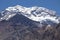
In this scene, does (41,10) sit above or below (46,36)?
above

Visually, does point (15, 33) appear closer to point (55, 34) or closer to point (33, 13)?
point (55, 34)

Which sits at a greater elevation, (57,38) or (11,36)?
(11,36)

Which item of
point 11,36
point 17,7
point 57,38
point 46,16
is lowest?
point 57,38

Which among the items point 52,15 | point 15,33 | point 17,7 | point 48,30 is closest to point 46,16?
point 52,15

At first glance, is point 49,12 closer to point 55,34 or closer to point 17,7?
point 17,7

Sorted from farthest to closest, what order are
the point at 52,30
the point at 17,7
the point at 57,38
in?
1. the point at 17,7
2. the point at 52,30
3. the point at 57,38

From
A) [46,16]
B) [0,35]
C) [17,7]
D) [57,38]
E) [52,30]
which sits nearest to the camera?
[57,38]

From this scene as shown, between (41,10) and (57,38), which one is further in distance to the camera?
(41,10)

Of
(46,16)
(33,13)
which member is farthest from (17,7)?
(46,16)

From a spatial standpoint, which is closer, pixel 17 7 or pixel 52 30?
pixel 52 30
